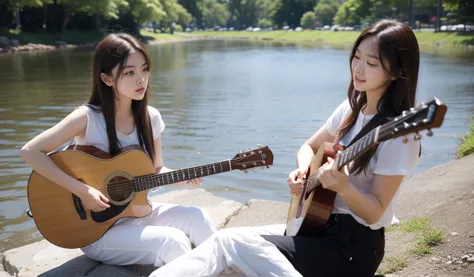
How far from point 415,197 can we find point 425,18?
73860mm

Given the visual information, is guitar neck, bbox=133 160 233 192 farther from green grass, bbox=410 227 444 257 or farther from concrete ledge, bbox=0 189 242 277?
green grass, bbox=410 227 444 257

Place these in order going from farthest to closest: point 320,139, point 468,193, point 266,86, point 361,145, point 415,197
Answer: point 266,86 < point 415,197 < point 468,193 < point 320,139 < point 361,145

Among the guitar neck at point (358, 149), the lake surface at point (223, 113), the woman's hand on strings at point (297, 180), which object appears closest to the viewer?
the guitar neck at point (358, 149)

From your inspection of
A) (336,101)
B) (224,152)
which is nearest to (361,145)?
(224,152)

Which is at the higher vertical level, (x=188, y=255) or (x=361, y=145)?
(x=361, y=145)

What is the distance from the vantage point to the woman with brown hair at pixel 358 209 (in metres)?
2.62

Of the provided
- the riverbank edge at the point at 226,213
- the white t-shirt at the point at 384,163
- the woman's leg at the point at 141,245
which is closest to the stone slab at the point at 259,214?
the riverbank edge at the point at 226,213

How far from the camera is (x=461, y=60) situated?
93.1 ft

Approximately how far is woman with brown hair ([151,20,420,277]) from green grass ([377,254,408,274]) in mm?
641

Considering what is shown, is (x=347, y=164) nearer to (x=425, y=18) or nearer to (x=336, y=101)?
(x=336, y=101)

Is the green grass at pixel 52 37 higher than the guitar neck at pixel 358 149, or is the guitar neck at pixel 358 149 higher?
the guitar neck at pixel 358 149

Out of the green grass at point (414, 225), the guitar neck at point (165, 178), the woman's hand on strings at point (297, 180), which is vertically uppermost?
the woman's hand on strings at point (297, 180)

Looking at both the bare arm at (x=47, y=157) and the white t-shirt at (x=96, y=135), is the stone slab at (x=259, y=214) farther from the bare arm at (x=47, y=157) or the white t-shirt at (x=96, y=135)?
the bare arm at (x=47, y=157)

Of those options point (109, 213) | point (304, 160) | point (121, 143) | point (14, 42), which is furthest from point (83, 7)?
point (304, 160)
